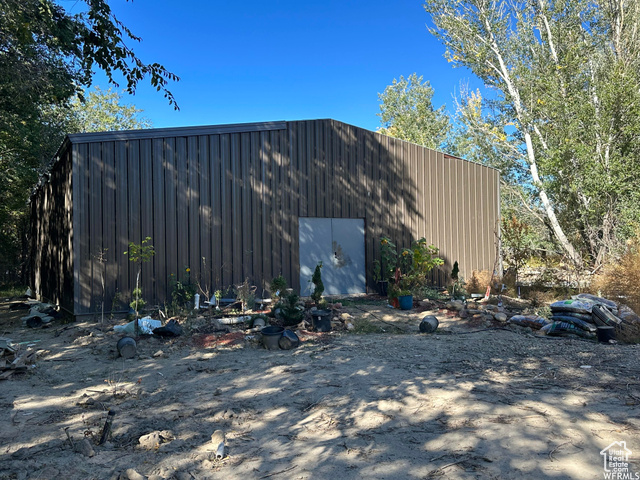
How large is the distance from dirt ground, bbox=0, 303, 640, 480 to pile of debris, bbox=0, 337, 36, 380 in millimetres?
91

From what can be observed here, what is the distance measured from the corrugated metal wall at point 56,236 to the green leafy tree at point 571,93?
13761mm

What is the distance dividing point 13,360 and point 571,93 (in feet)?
54.6

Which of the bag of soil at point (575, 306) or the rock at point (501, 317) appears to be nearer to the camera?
the bag of soil at point (575, 306)

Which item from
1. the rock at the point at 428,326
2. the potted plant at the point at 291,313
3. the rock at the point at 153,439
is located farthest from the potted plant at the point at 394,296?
the rock at the point at 153,439

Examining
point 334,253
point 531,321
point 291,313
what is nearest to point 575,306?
point 531,321

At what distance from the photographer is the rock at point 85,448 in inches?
129

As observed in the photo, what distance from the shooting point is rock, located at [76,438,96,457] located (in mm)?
3282

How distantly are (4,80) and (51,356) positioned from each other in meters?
5.44

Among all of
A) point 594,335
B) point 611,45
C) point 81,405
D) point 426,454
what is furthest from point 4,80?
point 611,45

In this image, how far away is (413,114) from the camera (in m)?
32.5

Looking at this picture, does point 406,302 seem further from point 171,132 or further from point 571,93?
point 571,93

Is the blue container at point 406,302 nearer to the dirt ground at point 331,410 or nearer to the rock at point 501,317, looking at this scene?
the rock at point 501,317

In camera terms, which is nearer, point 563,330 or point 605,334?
point 605,334

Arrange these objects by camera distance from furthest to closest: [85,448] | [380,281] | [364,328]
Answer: [380,281]
[364,328]
[85,448]
